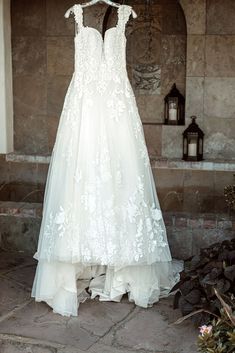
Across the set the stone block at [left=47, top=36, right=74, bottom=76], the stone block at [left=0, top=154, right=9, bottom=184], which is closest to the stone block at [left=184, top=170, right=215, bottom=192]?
the stone block at [left=47, top=36, right=74, bottom=76]

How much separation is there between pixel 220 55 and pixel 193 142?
0.83m

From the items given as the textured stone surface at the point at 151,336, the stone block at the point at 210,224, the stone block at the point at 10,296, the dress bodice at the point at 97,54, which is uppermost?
the dress bodice at the point at 97,54

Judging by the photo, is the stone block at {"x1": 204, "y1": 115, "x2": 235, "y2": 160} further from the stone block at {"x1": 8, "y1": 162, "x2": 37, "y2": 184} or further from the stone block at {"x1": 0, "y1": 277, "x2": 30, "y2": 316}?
the stone block at {"x1": 0, "y1": 277, "x2": 30, "y2": 316}

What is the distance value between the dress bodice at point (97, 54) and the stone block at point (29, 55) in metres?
2.04

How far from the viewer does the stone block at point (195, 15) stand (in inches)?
198

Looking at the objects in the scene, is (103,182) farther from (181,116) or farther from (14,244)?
(181,116)

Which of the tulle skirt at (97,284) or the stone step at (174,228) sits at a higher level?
the stone step at (174,228)

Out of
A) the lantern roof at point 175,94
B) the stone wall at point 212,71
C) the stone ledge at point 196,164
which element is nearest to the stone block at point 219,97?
the stone wall at point 212,71

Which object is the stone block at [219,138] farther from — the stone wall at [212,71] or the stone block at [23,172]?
the stone block at [23,172]

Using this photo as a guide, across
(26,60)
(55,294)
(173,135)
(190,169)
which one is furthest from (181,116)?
(55,294)

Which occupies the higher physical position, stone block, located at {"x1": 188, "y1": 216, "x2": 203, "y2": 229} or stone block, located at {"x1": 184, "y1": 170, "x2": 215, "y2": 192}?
stone block, located at {"x1": 184, "y1": 170, "x2": 215, "y2": 192}

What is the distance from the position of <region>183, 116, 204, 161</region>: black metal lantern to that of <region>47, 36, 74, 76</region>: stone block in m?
1.29

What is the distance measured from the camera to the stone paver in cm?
304

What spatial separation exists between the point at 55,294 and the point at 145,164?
3.31ft
